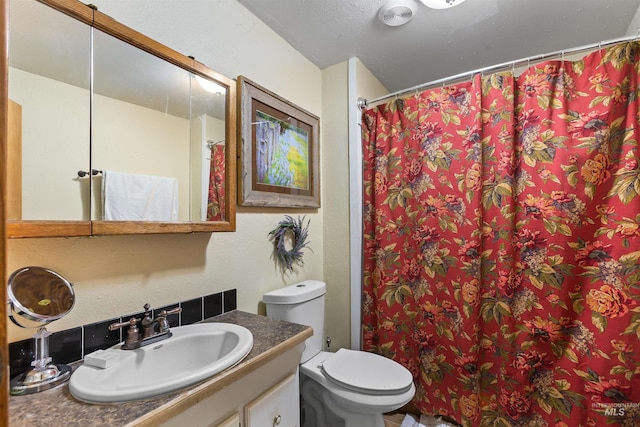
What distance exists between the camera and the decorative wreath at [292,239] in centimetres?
156

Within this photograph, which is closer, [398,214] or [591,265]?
[591,265]

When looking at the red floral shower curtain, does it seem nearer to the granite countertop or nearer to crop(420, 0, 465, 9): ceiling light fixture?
the granite countertop

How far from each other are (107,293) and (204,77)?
903mm

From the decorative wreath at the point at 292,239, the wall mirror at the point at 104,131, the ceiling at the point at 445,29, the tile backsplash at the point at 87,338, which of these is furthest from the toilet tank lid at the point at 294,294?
the ceiling at the point at 445,29

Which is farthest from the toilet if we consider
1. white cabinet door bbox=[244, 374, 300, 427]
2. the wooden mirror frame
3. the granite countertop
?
the wooden mirror frame

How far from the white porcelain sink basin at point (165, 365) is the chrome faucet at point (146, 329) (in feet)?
0.07

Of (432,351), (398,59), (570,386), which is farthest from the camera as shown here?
(398,59)

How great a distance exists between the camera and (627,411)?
1.16 meters

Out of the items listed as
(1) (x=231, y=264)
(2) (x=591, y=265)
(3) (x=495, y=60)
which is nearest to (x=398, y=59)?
(3) (x=495, y=60)

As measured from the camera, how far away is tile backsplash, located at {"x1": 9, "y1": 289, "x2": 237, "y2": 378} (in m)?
0.72

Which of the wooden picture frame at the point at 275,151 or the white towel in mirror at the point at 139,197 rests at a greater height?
the wooden picture frame at the point at 275,151

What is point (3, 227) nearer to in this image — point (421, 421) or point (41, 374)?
point (41, 374)

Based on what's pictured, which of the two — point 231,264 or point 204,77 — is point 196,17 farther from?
point 231,264

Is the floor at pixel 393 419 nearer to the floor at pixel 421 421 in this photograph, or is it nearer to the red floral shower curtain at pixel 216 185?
the floor at pixel 421 421
